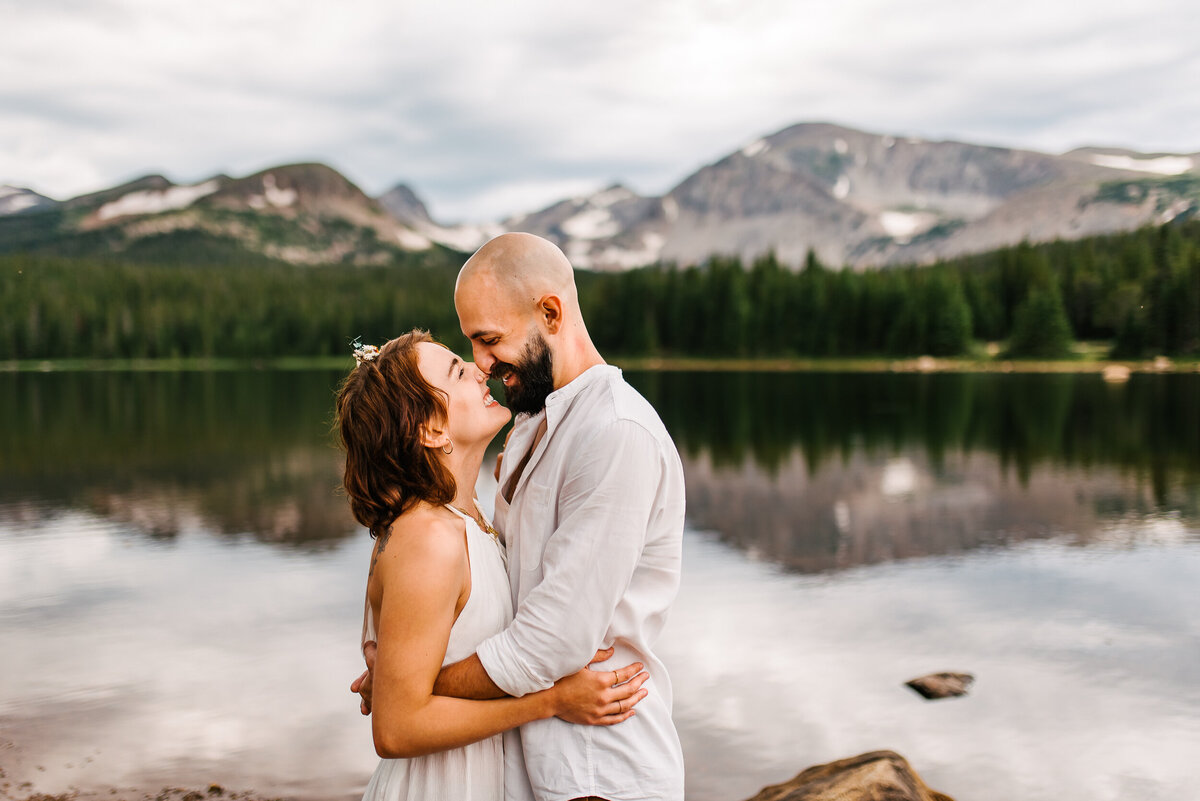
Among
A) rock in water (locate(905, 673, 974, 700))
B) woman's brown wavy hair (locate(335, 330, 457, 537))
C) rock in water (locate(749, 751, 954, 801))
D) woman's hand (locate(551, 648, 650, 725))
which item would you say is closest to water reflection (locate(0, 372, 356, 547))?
rock in water (locate(905, 673, 974, 700))

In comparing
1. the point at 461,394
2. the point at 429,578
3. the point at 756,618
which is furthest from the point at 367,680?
the point at 756,618

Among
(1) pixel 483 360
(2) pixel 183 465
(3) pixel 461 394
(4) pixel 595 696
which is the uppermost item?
(1) pixel 483 360

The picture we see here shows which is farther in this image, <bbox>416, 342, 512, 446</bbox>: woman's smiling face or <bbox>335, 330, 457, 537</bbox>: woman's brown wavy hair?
<bbox>416, 342, 512, 446</bbox>: woman's smiling face

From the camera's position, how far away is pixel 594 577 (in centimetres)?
326

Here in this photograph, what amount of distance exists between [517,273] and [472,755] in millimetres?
1936

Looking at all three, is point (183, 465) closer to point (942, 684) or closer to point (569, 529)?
point (942, 684)

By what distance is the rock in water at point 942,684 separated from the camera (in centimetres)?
1284

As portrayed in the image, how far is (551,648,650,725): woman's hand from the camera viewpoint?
3.38 metres

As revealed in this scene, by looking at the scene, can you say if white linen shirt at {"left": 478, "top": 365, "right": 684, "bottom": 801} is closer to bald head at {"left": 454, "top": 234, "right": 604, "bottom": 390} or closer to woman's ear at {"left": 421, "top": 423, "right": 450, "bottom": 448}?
bald head at {"left": 454, "top": 234, "right": 604, "bottom": 390}

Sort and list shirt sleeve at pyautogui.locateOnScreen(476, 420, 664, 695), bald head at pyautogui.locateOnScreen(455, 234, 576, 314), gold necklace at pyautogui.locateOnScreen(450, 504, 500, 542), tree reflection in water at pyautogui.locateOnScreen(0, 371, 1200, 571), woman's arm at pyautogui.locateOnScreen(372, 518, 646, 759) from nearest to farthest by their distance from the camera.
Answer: shirt sleeve at pyautogui.locateOnScreen(476, 420, 664, 695) < woman's arm at pyautogui.locateOnScreen(372, 518, 646, 759) < bald head at pyautogui.locateOnScreen(455, 234, 576, 314) < gold necklace at pyautogui.locateOnScreen(450, 504, 500, 542) < tree reflection in water at pyautogui.locateOnScreen(0, 371, 1200, 571)

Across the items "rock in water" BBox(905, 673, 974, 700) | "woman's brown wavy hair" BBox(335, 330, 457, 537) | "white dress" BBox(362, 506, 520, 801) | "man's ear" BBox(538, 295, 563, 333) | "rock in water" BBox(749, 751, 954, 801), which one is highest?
"man's ear" BBox(538, 295, 563, 333)

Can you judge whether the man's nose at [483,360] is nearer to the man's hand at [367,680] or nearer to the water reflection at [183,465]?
the man's hand at [367,680]

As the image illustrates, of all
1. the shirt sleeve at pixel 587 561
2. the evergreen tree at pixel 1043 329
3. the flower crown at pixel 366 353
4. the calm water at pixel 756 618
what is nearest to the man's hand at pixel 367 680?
the shirt sleeve at pixel 587 561

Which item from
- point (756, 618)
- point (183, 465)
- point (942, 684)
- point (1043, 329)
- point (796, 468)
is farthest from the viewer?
point (1043, 329)
